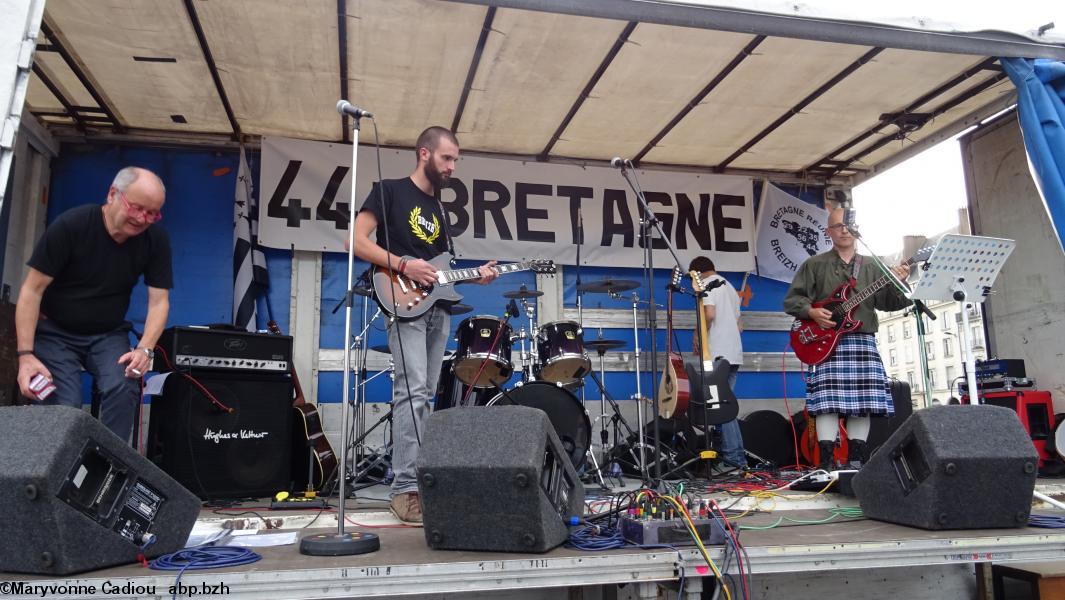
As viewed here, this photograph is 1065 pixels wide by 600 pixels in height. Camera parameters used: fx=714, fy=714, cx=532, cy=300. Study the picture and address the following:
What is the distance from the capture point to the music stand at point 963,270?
3768mm

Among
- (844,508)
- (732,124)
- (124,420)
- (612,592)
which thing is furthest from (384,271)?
(732,124)

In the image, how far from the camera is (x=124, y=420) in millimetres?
3420

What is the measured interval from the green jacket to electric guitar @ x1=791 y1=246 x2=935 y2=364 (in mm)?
42

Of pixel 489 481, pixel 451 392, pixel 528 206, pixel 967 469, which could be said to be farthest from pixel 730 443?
pixel 489 481

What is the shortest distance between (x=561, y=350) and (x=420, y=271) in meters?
1.80

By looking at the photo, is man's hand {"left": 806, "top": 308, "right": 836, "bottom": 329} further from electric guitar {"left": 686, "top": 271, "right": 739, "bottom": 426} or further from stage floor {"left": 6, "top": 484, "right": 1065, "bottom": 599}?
stage floor {"left": 6, "top": 484, "right": 1065, "bottom": 599}

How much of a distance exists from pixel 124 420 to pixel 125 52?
9.22 feet

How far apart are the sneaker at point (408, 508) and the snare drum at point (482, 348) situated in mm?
1485

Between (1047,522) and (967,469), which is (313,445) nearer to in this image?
→ (967,469)

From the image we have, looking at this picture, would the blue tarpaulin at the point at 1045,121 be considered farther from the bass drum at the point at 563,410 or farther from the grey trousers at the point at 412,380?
the grey trousers at the point at 412,380

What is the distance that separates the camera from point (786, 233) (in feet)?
24.1

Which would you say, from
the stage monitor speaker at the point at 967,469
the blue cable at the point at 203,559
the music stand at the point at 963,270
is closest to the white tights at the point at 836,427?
the music stand at the point at 963,270

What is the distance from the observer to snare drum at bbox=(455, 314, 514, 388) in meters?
4.83

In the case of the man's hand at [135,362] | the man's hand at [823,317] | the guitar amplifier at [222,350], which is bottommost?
the man's hand at [135,362]
